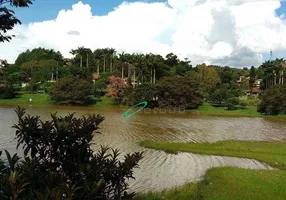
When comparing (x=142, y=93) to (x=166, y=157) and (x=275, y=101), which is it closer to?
(x=275, y=101)

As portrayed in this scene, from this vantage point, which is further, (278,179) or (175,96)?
(175,96)

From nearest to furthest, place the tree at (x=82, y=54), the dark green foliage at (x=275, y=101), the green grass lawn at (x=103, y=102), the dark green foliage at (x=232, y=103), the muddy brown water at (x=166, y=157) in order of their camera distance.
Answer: the muddy brown water at (x=166, y=157), the dark green foliage at (x=275, y=101), the dark green foliage at (x=232, y=103), the green grass lawn at (x=103, y=102), the tree at (x=82, y=54)

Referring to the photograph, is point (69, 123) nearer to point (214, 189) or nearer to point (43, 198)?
point (43, 198)

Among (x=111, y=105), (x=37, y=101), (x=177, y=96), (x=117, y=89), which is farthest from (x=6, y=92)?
(x=177, y=96)

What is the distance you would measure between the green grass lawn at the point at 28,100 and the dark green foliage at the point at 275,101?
Answer: 45.2m

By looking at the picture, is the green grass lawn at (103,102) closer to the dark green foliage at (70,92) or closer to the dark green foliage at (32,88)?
the dark green foliage at (70,92)

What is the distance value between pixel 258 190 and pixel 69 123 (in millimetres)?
9360

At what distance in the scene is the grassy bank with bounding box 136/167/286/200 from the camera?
11.2 m

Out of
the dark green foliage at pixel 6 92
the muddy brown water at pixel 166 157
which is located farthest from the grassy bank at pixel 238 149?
the dark green foliage at pixel 6 92

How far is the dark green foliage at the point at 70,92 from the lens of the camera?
65.3m

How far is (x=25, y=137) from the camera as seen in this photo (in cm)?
552

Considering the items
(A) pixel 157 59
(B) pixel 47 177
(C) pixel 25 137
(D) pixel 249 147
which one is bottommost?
(D) pixel 249 147

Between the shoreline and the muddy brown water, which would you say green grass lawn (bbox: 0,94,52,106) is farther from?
the muddy brown water

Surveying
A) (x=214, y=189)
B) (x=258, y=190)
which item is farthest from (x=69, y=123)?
(x=258, y=190)
